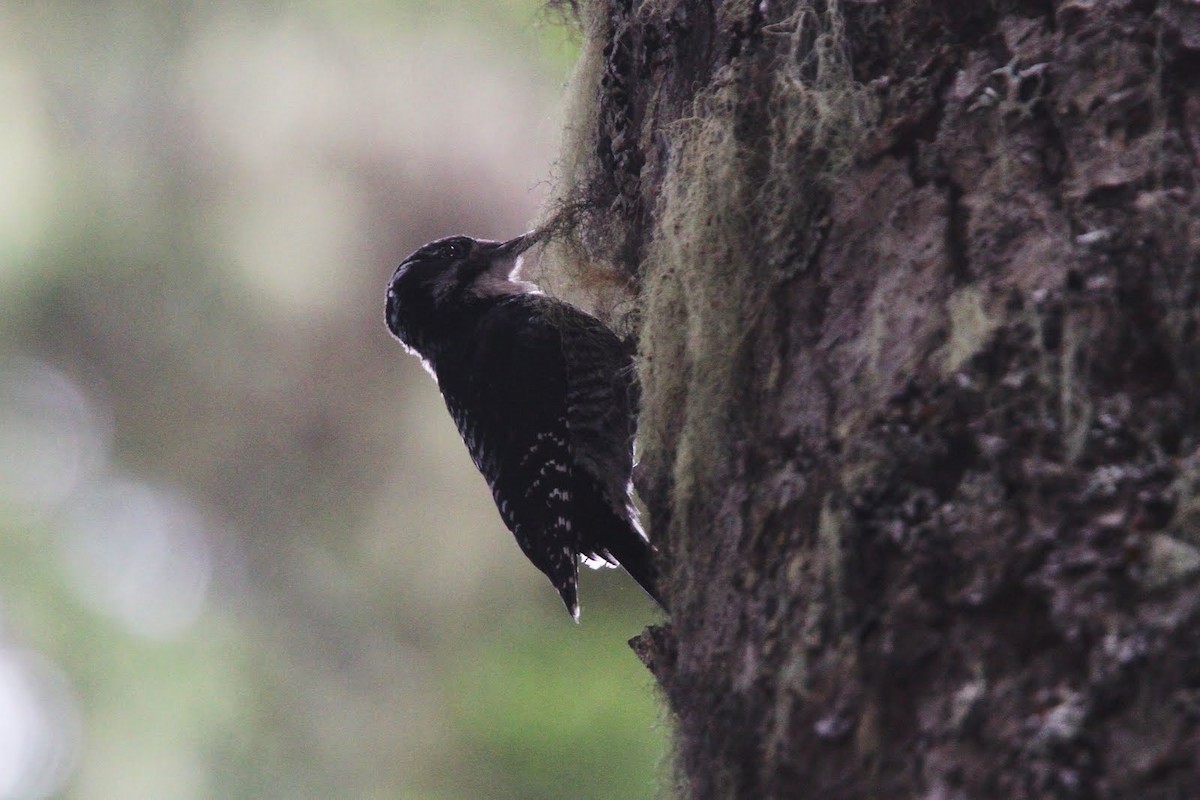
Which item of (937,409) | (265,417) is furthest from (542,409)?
(265,417)

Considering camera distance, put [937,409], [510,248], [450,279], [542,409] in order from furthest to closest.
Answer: [450,279], [510,248], [542,409], [937,409]

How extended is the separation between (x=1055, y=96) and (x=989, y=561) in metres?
0.69

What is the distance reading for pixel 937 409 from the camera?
61.1 inches

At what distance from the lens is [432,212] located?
631cm

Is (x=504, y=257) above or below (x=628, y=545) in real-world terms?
above

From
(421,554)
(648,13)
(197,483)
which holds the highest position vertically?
(197,483)

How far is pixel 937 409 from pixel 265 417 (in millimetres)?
5283

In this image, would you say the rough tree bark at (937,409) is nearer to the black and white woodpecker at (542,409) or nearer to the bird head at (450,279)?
the black and white woodpecker at (542,409)

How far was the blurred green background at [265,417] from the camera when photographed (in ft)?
19.7

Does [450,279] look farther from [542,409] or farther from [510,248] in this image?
[542,409]

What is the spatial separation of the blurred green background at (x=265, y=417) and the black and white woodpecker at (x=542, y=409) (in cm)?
202

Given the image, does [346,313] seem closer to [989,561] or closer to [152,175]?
[152,175]

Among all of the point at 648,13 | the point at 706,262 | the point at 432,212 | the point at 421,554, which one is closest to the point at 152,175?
the point at 432,212

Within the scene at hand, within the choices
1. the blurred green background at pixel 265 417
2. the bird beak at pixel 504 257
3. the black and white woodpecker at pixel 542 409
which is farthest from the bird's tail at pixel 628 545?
the blurred green background at pixel 265 417
